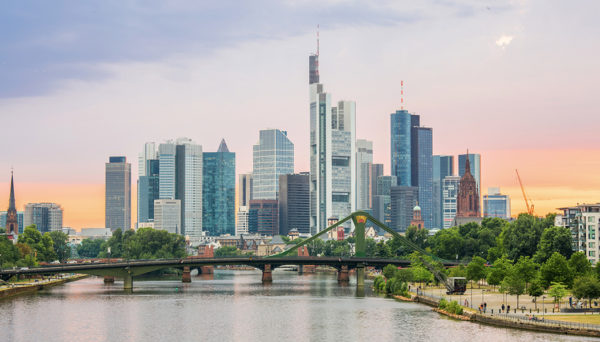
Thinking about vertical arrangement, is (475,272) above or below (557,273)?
below

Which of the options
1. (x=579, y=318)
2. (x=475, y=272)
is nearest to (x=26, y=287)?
(x=475, y=272)

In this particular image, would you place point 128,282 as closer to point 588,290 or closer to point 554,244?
point 554,244

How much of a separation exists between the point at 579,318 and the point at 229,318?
41.1 metres

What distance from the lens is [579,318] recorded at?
98938 mm

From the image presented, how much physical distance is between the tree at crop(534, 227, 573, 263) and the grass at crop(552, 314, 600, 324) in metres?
58.7

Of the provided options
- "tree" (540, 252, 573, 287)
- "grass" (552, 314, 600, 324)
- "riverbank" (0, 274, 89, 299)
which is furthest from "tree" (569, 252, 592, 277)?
"riverbank" (0, 274, 89, 299)

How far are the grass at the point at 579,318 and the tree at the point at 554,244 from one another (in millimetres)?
58715

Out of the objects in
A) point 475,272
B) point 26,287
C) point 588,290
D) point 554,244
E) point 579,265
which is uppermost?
point 554,244

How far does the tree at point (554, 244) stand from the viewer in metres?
160

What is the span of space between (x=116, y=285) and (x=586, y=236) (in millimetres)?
86699

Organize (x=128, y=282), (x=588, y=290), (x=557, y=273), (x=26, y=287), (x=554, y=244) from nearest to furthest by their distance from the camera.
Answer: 1. (x=588, y=290)
2. (x=557, y=273)
3. (x=554, y=244)
4. (x=26, y=287)
5. (x=128, y=282)

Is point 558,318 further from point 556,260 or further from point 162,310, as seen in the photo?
point 162,310

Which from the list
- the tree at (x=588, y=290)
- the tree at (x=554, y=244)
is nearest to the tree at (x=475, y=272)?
the tree at (x=554, y=244)

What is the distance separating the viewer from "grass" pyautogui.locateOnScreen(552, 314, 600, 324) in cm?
9612
